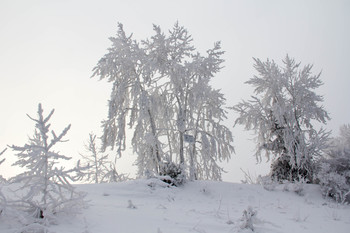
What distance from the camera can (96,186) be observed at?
7387 millimetres

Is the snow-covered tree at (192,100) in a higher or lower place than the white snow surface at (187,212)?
higher

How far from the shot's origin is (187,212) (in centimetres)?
529

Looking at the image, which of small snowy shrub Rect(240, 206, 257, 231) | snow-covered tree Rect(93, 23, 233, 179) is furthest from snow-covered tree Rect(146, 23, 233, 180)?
small snowy shrub Rect(240, 206, 257, 231)

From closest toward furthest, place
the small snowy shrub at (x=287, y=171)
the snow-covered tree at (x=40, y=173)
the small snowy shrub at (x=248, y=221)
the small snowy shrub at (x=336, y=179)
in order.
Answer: the snow-covered tree at (x=40, y=173)
the small snowy shrub at (x=248, y=221)
the small snowy shrub at (x=336, y=179)
the small snowy shrub at (x=287, y=171)

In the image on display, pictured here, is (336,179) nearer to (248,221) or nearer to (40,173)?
(248,221)

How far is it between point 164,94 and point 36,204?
9.09m

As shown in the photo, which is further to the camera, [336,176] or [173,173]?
[336,176]

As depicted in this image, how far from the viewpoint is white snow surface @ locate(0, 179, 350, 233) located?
150 inches

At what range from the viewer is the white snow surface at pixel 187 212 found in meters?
3.80

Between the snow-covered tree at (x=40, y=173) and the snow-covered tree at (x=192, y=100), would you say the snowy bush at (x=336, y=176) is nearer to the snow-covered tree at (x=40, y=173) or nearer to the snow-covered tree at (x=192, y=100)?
the snow-covered tree at (x=192, y=100)

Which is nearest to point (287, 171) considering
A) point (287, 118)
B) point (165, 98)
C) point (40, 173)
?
point (287, 118)

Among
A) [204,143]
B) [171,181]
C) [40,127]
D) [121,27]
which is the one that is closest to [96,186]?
[171,181]

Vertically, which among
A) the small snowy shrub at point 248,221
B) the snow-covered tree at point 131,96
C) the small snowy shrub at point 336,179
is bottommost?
the small snowy shrub at point 248,221

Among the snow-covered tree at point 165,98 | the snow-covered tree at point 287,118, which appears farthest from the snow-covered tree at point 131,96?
the snow-covered tree at point 287,118
